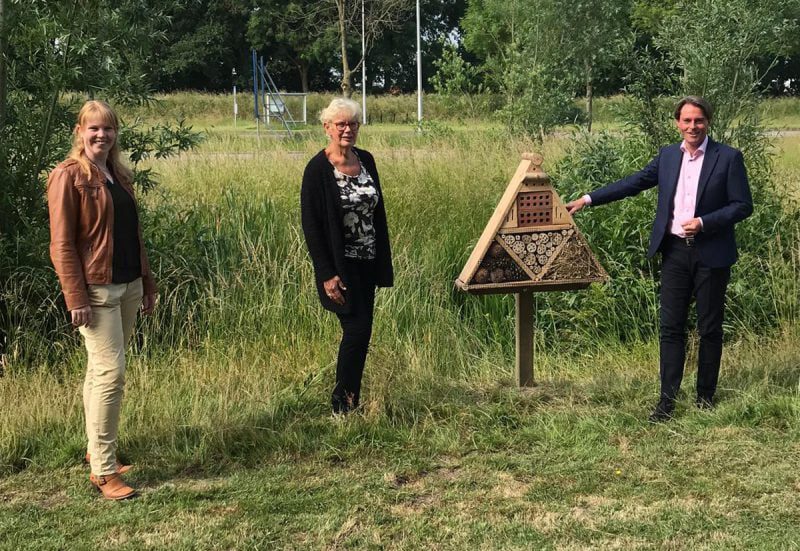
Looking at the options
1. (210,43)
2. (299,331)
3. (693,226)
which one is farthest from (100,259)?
(210,43)

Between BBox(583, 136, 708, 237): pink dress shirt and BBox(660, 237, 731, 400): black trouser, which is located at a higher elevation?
BBox(583, 136, 708, 237): pink dress shirt

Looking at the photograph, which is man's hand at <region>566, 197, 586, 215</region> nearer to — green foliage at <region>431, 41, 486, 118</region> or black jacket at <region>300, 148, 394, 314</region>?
black jacket at <region>300, 148, 394, 314</region>

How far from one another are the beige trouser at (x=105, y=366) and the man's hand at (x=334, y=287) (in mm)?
1006

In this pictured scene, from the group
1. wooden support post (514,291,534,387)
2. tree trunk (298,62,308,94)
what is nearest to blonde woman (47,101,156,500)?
wooden support post (514,291,534,387)

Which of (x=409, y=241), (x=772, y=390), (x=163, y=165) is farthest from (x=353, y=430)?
(x=163, y=165)

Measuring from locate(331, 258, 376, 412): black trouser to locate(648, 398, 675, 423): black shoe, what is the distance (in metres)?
1.73

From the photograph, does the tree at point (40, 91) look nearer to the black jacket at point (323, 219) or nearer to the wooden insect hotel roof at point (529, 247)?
the black jacket at point (323, 219)

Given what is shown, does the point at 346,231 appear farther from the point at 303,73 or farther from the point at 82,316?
the point at 303,73

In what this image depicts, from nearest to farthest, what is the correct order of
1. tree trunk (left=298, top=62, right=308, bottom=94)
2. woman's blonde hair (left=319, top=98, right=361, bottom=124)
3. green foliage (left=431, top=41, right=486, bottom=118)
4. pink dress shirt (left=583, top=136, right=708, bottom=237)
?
woman's blonde hair (left=319, top=98, right=361, bottom=124) → pink dress shirt (left=583, top=136, right=708, bottom=237) → green foliage (left=431, top=41, right=486, bottom=118) → tree trunk (left=298, top=62, right=308, bottom=94)

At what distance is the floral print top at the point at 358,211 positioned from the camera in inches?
181

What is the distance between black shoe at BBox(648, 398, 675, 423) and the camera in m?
4.95

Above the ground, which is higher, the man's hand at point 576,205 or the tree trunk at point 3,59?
the tree trunk at point 3,59

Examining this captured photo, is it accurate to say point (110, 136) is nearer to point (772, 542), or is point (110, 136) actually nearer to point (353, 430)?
point (353, 430)

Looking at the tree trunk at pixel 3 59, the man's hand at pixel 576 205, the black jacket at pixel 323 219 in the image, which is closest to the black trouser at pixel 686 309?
the man's hand at pixel 576 205
